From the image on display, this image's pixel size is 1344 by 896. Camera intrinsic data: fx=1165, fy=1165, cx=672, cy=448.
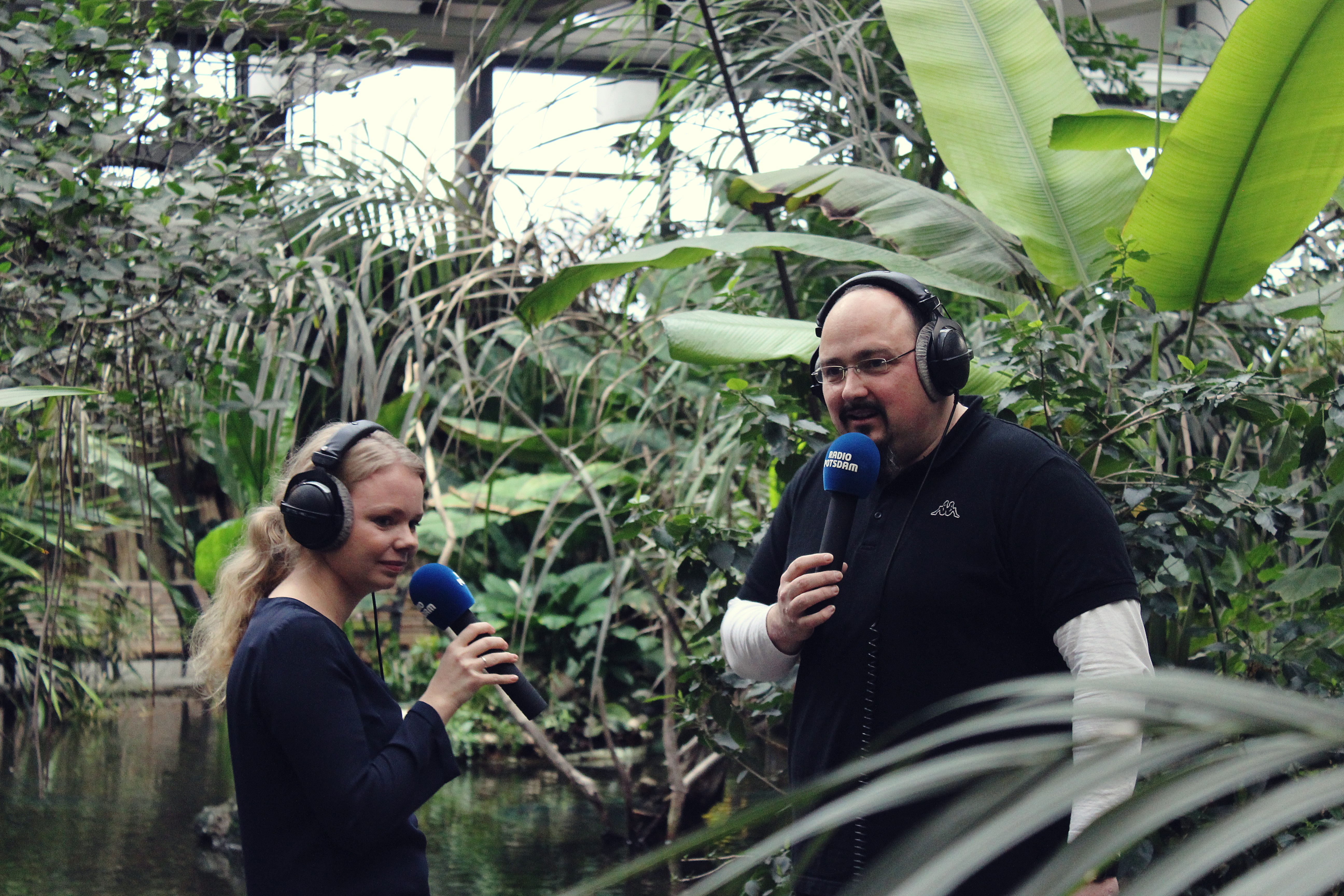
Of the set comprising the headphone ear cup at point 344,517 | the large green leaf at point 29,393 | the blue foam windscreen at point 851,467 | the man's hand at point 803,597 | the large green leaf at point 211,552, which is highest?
the large green leaf at point 29,393

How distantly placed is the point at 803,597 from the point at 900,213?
1.67 m

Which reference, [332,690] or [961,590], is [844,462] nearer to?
[961,590]

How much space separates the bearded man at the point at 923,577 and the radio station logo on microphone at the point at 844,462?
0.09 metres

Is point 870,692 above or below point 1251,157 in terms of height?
below

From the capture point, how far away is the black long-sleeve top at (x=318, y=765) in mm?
1386

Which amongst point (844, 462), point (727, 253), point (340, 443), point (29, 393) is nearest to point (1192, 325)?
point (727, 253)

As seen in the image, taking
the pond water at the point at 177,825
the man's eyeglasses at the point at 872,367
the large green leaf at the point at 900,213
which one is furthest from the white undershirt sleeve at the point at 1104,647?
the pond water at the point at 177,825

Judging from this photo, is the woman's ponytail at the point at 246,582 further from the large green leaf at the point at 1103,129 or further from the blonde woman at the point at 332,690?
the large green leaf at the point at 1103,129

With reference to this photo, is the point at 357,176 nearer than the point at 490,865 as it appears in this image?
No

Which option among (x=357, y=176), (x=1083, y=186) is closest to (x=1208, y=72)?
(x=1083, y=186)

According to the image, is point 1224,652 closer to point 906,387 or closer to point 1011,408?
point 1011,408

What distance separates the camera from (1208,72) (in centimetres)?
237

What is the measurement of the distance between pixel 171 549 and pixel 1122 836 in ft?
24.7

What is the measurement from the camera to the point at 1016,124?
2.87 metres
